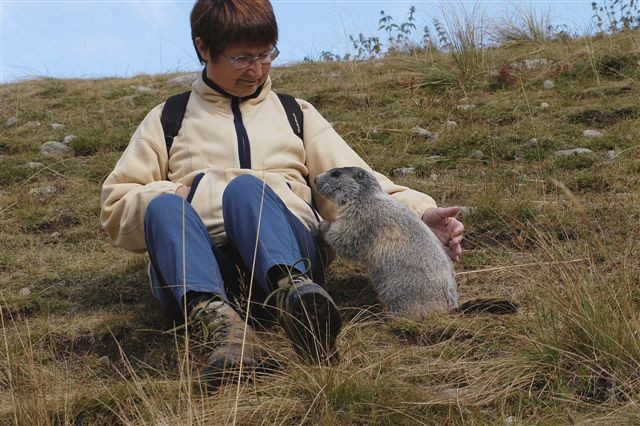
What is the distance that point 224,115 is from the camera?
4.92m

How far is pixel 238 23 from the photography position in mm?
4586

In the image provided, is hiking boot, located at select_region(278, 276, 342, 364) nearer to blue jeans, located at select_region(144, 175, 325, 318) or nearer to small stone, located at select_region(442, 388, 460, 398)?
blue jeans, located at select_region(144, 175, 325, 318)

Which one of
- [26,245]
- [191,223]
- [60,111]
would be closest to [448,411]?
[191,223]

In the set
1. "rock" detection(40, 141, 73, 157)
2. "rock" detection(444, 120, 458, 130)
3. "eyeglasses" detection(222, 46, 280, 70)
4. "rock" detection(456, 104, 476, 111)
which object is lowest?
"rock" detection(444, 120, 458, 130)

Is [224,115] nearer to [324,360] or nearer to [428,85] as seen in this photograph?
[324,360]

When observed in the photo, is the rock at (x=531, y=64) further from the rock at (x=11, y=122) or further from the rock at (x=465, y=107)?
the rock at (x=11, y=122)

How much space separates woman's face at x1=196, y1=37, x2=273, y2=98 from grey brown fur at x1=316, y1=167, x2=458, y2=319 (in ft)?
2.04

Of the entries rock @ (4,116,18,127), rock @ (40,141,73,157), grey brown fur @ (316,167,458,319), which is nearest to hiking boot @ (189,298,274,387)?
grey brown fur @ (316,167,458,319)

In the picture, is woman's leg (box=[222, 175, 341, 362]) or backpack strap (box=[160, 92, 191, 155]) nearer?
woman's leg (box=[222, 175, 341, 362])

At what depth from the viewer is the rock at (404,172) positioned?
720cm

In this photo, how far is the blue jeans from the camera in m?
3.97

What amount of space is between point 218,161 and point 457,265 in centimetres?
167

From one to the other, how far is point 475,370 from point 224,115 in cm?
207

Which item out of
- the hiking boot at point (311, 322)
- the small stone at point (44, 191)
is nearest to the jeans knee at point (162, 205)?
the hiking boot at point (311, 322)
